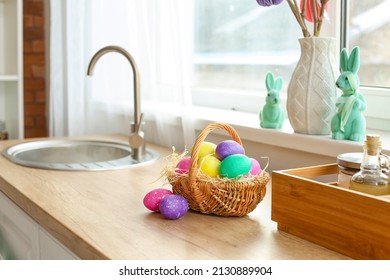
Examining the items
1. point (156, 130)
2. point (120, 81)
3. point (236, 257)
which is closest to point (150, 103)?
point (156, 130)

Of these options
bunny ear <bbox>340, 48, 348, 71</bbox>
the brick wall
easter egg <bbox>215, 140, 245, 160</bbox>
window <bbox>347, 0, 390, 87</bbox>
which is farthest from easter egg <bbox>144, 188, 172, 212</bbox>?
the brick wall

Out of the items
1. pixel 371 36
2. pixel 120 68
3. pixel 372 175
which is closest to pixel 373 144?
pixel 372 175

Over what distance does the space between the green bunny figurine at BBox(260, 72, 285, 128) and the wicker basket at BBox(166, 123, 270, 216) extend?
43 centimetres

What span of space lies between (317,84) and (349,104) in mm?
116

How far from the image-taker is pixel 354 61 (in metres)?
1.29

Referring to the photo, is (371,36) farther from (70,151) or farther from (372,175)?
(70,151)

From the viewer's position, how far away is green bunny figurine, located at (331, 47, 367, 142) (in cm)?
129

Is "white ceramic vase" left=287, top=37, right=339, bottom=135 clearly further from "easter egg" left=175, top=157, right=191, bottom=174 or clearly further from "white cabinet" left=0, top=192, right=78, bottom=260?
"white cabinet" left=0, top=192, right=78, bottom=260

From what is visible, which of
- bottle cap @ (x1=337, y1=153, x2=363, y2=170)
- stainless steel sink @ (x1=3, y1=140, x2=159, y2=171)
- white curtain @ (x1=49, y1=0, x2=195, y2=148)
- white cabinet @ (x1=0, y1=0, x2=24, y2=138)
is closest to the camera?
bottle cap @ (x1=337, y1=153, x2=363, y2=170)

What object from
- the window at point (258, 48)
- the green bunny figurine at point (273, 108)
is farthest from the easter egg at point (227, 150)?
the window at point (258, 48)

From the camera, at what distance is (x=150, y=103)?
203cm

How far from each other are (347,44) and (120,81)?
0.91 m

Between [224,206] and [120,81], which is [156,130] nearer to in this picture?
[120,81]

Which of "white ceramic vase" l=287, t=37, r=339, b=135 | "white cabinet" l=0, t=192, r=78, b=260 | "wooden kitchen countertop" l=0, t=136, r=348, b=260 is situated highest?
"white ceramic vase" l=287, t=37, r=339, b=135
